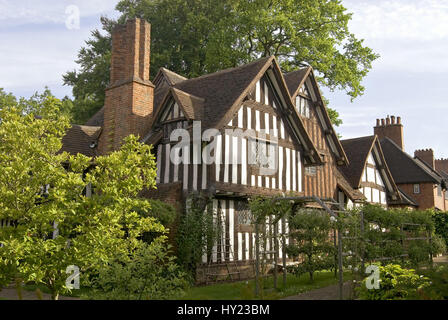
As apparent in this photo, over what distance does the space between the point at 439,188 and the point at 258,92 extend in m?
25.5

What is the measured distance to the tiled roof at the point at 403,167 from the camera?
34031mm

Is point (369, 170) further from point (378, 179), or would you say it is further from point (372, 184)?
point (378, 179)

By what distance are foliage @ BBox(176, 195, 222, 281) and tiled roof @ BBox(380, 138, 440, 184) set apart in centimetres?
2419

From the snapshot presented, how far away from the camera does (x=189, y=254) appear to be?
1412cm

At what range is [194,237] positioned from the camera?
46.7ft

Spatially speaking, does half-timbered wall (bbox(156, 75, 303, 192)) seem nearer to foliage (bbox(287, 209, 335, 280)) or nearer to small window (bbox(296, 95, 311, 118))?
foliage (bbox(287, 209, 335, 280))

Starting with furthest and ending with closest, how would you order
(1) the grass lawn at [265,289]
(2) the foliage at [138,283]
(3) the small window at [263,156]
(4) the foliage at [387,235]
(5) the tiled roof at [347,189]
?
(5) the tiled roof at [347,189]
(3) the small window at [263,156]
(4) the foliage at [387,235]
(1) the grass lawn at [265,289]
(2) the foliage at [138,283]

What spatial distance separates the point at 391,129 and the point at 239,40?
55.7ft

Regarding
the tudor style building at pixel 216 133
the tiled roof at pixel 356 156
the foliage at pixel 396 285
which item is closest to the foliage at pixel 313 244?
the tudor style building at pixel 216 133

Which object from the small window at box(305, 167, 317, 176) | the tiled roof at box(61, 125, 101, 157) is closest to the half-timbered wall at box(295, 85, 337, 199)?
the small window at box(305, 167, 317, 176)

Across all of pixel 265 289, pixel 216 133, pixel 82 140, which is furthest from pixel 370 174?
pixel 82 140

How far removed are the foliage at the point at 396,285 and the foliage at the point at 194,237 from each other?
688 cm

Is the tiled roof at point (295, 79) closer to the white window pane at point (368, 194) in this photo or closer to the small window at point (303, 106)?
the small window at point (303, 106)
